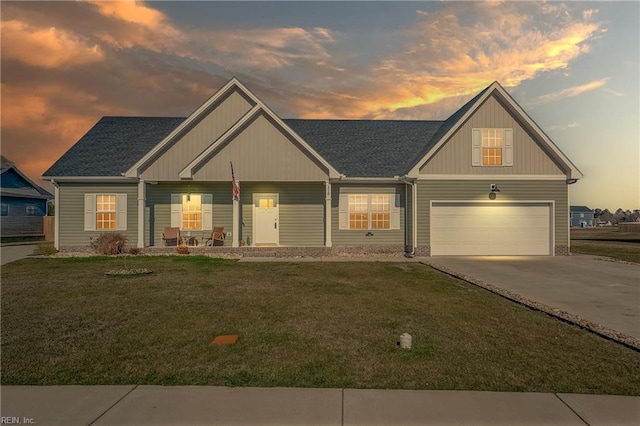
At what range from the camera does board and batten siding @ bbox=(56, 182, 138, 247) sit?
17906 millimetres

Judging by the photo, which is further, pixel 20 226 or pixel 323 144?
pixel 20 226

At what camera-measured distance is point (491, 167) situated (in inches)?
697

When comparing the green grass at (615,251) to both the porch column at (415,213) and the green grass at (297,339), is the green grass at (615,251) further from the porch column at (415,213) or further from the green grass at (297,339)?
the green grass at (297,339)

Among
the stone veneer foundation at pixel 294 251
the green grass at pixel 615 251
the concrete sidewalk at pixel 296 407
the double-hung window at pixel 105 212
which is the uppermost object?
the double-hung window at pixel 105 212

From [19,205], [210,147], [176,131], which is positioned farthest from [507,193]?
[19,205]

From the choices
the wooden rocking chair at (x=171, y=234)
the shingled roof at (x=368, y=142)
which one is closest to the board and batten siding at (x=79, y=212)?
the wooden rocking chair at (x=171, y=234)

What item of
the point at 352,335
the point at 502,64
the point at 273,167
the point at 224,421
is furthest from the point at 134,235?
the point at 502,64

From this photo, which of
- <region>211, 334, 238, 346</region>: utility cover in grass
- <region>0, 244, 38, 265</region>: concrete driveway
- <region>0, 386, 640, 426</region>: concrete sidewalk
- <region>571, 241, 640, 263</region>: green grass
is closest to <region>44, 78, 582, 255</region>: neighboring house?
<region>0, 244, 38, 265</region>: concrete driveway

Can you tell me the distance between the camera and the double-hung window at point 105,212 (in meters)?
17.9

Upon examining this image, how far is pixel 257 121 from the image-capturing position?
667 inches

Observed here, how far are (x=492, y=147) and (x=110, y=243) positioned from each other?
1812 centimetres

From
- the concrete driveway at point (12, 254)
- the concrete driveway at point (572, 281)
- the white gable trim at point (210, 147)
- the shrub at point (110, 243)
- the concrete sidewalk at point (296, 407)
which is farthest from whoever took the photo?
the shrub at point (110, 243)

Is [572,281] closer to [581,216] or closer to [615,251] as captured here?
[615,251]

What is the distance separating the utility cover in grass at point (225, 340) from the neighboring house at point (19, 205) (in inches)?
1454
